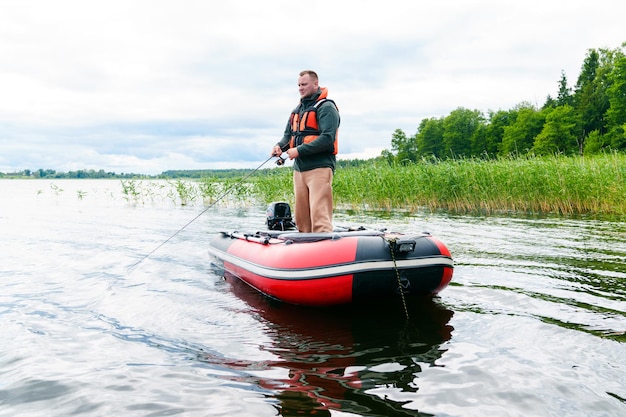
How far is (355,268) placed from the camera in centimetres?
442

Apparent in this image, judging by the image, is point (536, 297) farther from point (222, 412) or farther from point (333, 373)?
point (222, 412)

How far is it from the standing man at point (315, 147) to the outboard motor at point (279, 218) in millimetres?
1039

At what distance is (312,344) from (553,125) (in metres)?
53.0

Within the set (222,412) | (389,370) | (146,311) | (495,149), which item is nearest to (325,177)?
(146,311)

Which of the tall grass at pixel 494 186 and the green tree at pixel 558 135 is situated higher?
the green tree at pixel 558 135

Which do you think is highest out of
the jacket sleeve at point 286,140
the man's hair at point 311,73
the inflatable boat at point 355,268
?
the man's hair at point 311,73

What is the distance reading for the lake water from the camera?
9.49 feet

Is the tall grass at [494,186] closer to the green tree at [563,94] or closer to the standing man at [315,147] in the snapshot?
the standing man at [315,147]

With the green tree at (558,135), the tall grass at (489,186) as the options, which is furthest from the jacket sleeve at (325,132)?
the green tree at (558,135)

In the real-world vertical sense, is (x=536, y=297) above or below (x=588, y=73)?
below

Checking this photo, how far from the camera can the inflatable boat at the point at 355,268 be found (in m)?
4.45

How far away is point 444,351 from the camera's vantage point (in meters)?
3.68

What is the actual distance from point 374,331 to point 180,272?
3.70 meters

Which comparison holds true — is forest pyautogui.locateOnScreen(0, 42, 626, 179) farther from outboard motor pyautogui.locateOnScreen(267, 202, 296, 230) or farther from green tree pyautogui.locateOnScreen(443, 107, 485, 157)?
outboard motor pyautogui.locateOnScreen(267, 202, 296, 230)
